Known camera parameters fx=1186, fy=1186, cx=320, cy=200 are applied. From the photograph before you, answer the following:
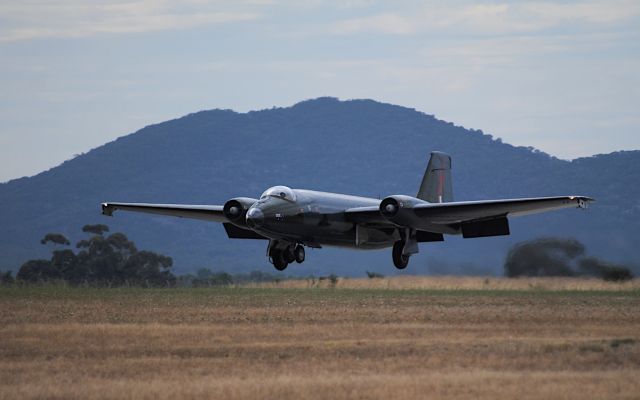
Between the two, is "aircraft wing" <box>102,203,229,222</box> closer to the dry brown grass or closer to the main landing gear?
the main landing gear

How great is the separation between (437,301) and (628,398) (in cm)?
1946

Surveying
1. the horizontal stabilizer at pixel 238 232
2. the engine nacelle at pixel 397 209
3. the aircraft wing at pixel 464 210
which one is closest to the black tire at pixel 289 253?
the aircraft wing at pixel 464 210

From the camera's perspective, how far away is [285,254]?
38.7m

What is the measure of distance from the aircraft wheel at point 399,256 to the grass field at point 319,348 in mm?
2712

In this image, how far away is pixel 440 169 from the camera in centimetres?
4403

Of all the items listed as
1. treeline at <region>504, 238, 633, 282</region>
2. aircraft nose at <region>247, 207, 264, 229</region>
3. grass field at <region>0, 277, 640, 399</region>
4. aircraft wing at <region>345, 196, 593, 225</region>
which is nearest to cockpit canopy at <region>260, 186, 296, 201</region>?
aircraft nose at <region>247, 207, 264, 229</region>

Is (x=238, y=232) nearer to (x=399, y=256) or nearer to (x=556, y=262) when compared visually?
(x=399, y=256)

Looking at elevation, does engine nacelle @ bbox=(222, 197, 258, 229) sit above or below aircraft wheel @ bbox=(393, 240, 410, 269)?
above

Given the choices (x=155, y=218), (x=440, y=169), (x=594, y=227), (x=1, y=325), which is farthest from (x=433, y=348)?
(x=155, y=218)

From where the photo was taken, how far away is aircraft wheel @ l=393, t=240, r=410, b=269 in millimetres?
39906

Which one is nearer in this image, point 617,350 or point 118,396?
point 118,396

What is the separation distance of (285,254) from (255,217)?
12.0ft

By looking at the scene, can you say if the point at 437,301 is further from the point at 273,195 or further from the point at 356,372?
the point at 356,372

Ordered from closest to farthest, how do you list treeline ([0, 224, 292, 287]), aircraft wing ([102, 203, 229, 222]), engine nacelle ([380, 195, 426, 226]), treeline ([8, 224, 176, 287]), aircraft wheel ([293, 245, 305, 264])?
engine nacelle ([380, 195, 426, 226]) → aircraft wheel ([293, 245, 305, 264]) → aircraft wing ([102, 203, 229, 222]) → treeline ([0, 224, 292, 287]) → treeline ([8, 224, 176, 287])
